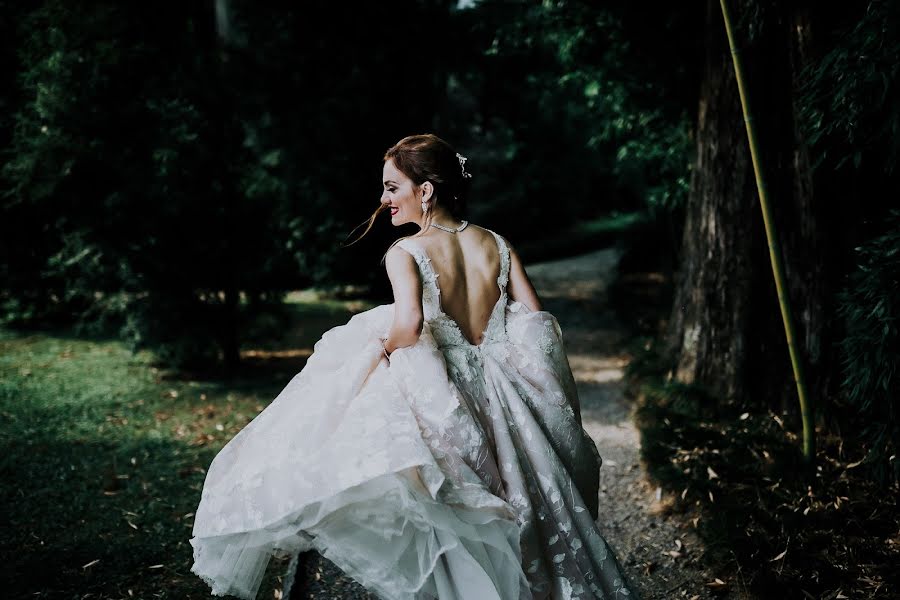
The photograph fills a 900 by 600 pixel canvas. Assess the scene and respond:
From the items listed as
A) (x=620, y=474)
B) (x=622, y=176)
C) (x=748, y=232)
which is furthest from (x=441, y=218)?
(x=622, y=176)

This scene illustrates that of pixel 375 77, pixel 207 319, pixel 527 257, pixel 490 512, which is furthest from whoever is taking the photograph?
pixel 527 257

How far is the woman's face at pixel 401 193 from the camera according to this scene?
2.66 metres

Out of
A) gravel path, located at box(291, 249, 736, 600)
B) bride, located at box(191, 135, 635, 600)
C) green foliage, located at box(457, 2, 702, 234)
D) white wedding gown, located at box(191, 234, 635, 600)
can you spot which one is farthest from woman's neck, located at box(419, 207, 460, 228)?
green foliage, located at box(457, 2, 702, 234)

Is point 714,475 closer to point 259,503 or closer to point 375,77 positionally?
point 259,503

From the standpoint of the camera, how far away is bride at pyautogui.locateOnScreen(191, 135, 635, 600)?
222 centimetres

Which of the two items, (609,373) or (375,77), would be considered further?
(375,77)

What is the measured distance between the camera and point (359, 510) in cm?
226

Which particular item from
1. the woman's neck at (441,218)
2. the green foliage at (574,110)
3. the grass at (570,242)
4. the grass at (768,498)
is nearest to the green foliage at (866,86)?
the grass at (768,498)

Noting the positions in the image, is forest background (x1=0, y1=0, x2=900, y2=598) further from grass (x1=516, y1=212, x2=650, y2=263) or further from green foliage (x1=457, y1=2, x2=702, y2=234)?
grass (x1=516, y1=212, x2=650, y2=263)

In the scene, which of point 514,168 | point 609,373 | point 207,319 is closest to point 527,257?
point 514,168

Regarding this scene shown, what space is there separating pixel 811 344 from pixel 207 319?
5352mm

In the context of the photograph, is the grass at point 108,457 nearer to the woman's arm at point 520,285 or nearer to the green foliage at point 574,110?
the woman's arm at point 520,285

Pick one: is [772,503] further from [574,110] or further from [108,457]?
[574,110]

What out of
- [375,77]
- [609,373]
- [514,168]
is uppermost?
[375,77]
